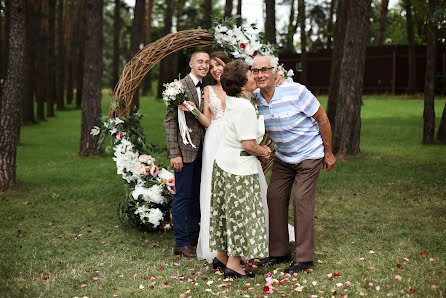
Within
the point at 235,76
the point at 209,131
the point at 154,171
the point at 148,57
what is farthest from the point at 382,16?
the point at 235,76

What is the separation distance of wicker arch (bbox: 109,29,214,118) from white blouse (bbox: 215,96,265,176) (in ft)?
5.94

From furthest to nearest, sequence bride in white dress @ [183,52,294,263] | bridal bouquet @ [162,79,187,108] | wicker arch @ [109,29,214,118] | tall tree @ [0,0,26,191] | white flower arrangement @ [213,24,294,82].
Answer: tall tree @ [0,0,26,191]
white flower arrangement @ [213,24,294,82]
wicker arch @ [109,29,214,118]
bride in white dress @ [183,52,294,263]
bridal bouquet @ [162,79,187,108]

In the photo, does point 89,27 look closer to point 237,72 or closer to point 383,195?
point 383,195

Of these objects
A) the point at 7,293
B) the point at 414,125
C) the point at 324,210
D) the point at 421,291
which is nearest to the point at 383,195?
the point at 324,210

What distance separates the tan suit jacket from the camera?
5820 millimetres

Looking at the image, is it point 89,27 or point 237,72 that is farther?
point 89,27

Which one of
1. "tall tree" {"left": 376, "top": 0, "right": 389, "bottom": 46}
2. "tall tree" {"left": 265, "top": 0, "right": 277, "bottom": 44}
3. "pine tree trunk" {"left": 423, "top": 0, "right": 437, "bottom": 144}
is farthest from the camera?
"tall tree" {"left": 376, "top": 0, "right": 389, "bottom": 46}

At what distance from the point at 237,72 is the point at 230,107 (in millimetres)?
324

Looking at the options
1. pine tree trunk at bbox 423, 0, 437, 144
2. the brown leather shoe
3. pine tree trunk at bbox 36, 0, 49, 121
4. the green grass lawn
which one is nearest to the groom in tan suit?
the brown leather shoe

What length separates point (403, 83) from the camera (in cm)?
2802

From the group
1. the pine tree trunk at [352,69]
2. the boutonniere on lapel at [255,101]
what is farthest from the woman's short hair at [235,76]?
the pine tree trunk at [352,69]

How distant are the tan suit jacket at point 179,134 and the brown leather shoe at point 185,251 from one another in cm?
94

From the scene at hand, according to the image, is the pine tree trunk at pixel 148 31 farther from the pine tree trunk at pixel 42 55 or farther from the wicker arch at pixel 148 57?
the wicker arch at pixel 148 57

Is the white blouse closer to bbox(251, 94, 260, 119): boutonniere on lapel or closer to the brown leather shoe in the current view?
bbox(251, 94, 260, 119): boutonniere on lapel
